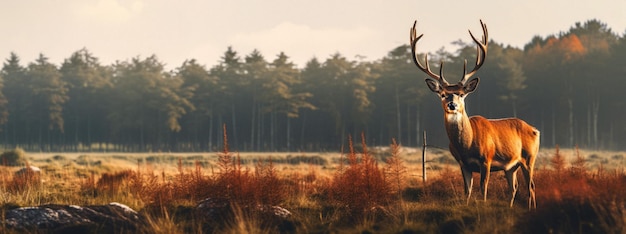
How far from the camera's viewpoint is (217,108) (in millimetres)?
67938

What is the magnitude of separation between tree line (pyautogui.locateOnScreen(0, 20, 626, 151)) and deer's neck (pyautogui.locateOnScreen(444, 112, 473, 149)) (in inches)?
1868

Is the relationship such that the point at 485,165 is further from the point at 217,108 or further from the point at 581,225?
the point at 217,108

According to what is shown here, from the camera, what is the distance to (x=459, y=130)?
9.30 metres

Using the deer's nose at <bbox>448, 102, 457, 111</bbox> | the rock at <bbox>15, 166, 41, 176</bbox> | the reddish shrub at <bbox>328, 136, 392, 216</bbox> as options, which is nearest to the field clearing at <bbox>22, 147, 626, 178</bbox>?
the rock at <bbox>15, 166, 41, 176</bbox>

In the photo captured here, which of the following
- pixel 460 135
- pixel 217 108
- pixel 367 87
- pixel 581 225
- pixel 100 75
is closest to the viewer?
pixel 581 225

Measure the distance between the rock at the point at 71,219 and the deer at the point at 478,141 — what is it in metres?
4.89

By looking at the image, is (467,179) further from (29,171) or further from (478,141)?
(29,171)

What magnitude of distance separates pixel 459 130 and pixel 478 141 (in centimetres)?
41

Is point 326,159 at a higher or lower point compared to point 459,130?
lower

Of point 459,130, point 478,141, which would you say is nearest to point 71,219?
point 459,130

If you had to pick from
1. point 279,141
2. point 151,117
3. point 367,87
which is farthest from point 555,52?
point 151,117

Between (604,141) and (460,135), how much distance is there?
61540mm

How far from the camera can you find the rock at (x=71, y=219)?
8.65m

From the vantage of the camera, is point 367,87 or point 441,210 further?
point 367,87
